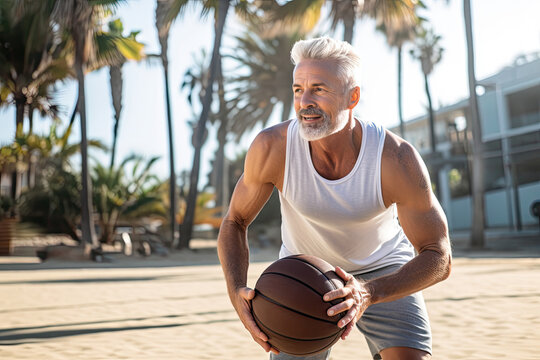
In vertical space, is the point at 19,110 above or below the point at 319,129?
above

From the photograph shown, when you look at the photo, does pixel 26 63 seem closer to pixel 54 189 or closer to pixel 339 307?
pixel 54 189

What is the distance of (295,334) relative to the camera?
2.26m

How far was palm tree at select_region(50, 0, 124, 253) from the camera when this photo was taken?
17750 mm

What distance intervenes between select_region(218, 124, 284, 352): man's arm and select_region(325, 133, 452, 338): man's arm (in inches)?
21.8

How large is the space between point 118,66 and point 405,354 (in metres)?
24.7

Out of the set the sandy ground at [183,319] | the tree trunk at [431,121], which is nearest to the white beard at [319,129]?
the sandy ground at [183,319]

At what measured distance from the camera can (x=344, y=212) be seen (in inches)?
102

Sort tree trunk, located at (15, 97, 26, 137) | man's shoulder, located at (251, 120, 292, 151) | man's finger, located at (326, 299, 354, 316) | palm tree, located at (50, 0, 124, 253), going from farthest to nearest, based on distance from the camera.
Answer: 1. tree trunk, located at (15, 97, 26, 137)
2. palm tree, located at (50, 0, 124, 253)
3. man's shoulder, located at (251, 120, 292, 151)
4. man's finger, located at (326, 299, 354, 316)

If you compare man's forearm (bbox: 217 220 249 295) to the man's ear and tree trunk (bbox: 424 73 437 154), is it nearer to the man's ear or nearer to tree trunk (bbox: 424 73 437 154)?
the man's ear

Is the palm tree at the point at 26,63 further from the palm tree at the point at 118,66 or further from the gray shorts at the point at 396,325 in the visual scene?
the gray shorts at the point at 396,325

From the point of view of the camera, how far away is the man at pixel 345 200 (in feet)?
8.18

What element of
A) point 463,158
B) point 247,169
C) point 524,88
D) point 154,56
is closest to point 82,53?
point 154,56

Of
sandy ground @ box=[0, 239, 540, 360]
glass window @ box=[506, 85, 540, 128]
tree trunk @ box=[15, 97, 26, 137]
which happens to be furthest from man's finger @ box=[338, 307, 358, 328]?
glass window @ box=[506, 85, 540, 128]

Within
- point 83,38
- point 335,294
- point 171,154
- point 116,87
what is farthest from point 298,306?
point 116,87
